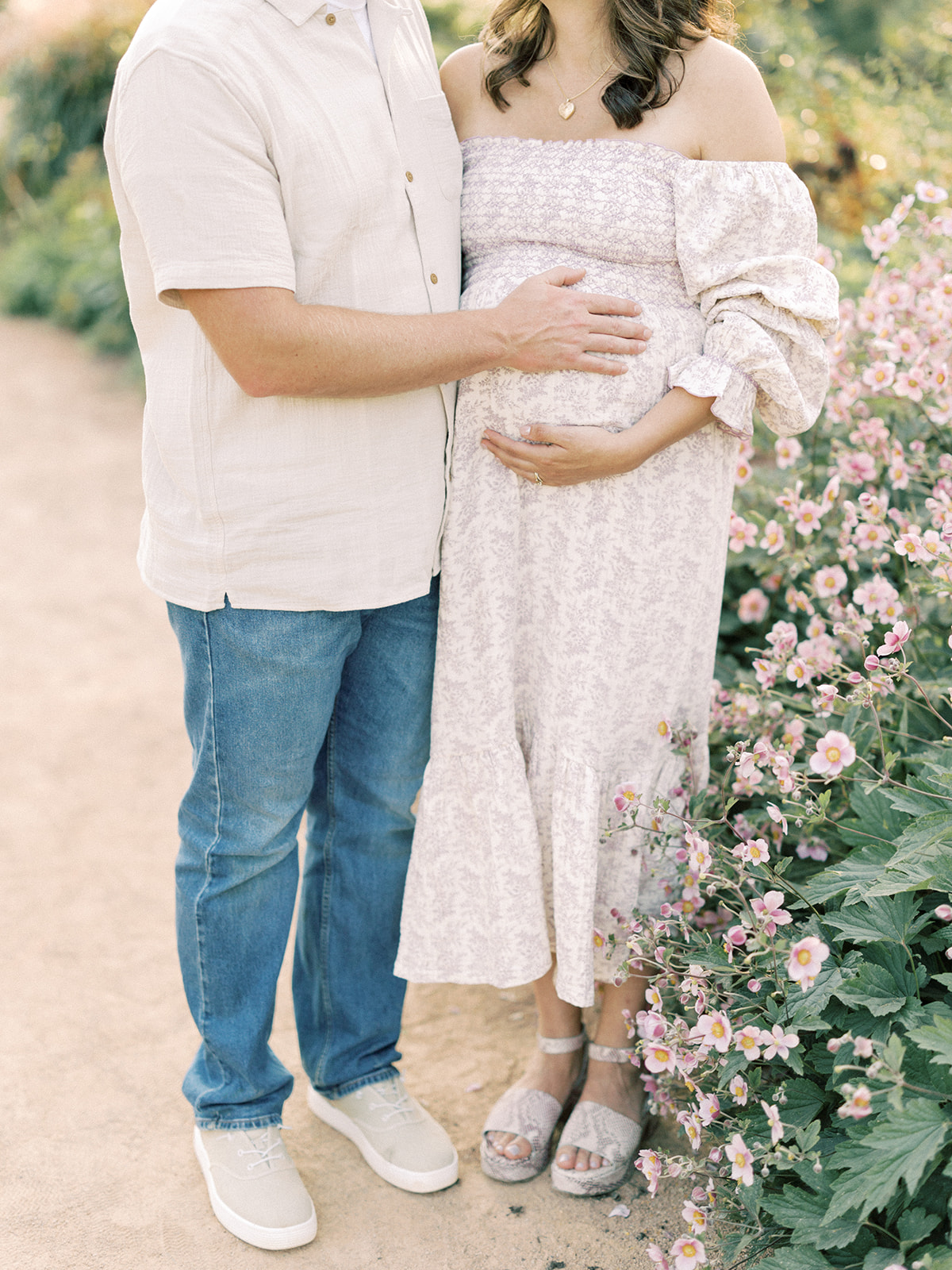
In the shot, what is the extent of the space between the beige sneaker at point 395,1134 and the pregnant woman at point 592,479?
3.9 inches

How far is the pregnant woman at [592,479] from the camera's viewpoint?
1.94 meters

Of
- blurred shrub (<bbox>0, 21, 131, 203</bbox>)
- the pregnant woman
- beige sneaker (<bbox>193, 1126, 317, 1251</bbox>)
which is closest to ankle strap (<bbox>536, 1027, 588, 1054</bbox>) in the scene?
the pregnant woman

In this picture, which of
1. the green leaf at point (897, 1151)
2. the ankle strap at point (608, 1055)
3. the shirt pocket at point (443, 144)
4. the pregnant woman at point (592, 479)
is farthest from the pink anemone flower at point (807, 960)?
the shirt pocket at point (443, 144)

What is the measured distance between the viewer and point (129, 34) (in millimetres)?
9211

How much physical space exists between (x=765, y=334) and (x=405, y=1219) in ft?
5.61

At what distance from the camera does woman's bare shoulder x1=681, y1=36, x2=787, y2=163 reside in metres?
1.93

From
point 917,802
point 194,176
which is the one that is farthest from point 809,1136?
point 194,176

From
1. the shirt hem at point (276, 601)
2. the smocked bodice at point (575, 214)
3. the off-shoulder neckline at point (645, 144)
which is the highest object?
the off-shoulder neckline at point (645, 144)

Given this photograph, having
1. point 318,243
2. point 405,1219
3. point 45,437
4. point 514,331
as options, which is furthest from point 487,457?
point 45,437

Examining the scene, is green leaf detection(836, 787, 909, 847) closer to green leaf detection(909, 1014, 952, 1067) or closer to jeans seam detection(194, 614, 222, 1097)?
green leaf detection(909, 1014, 952, 1067)

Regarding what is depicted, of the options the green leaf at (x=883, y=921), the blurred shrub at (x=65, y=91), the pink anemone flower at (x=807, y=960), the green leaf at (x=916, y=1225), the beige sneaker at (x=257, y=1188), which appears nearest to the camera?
the green leaf at (x=916, y=1225)

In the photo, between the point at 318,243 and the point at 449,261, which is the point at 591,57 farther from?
the point at 318,243

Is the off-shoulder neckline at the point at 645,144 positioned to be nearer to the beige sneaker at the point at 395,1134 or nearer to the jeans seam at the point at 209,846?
the jeans seam at the point at 209,846

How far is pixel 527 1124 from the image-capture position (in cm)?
228
